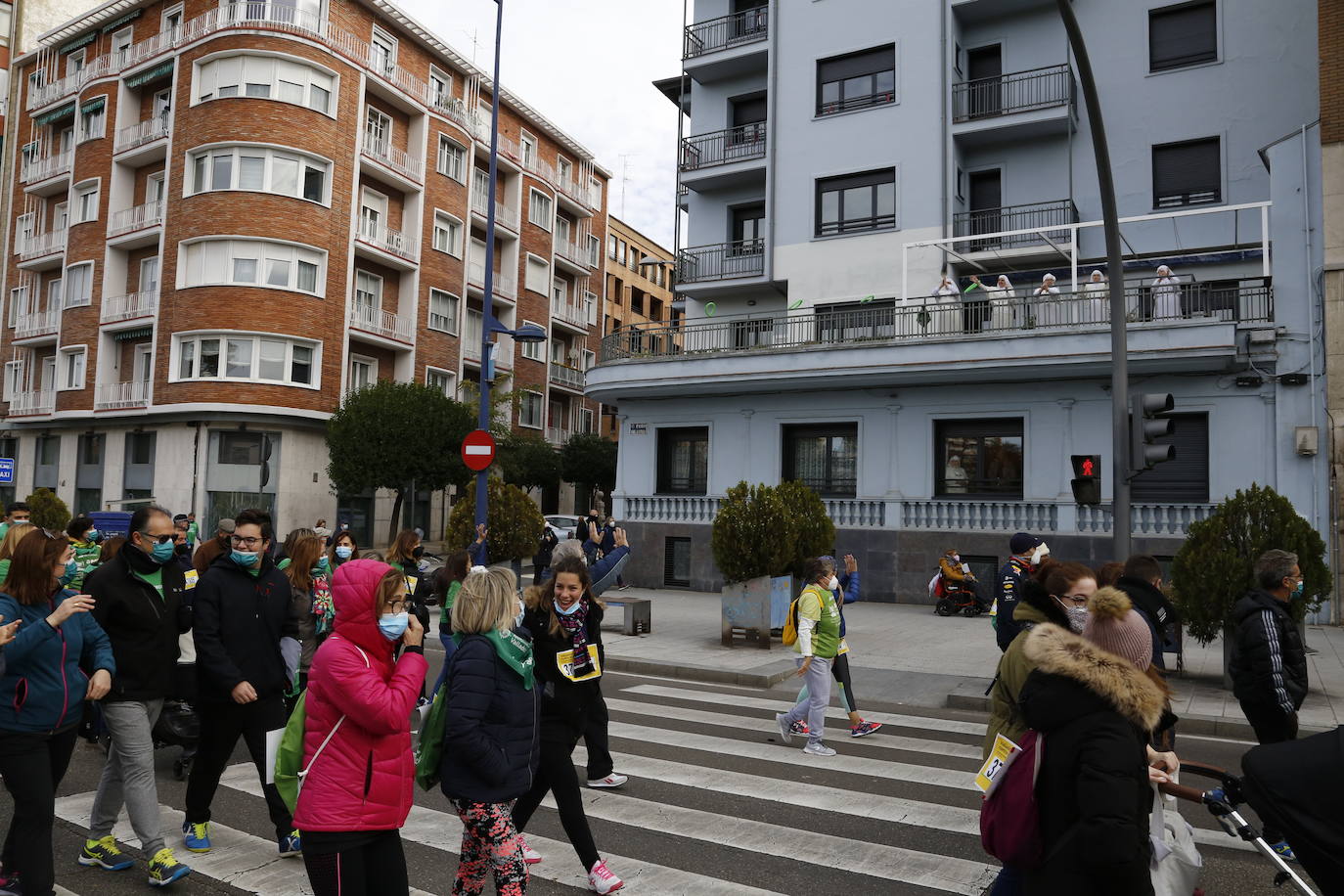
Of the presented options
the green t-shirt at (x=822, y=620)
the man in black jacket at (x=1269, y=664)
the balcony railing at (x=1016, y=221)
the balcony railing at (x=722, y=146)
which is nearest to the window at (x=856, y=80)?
the balcony railing at (x=722, y=146)

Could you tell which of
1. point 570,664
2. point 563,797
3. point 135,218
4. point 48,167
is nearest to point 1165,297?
point 570,664

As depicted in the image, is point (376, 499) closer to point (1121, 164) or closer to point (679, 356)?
point (679, 356)

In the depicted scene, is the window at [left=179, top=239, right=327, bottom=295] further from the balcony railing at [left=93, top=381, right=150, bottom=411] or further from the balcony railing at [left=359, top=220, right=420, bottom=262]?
the balcony railing at [left=93, top=381, right=150, bottom=411]

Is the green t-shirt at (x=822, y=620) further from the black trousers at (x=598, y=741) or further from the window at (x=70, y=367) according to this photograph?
the window at (x=70, y=367)

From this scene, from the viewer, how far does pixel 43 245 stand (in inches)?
1607

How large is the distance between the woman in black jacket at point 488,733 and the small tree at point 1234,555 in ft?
30.7

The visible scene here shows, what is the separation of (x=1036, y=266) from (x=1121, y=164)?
9.99 ft

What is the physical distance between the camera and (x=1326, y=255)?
17.2 meters

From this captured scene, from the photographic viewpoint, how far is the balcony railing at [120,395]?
115 feet

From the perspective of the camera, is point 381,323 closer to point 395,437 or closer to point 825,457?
point 395,437

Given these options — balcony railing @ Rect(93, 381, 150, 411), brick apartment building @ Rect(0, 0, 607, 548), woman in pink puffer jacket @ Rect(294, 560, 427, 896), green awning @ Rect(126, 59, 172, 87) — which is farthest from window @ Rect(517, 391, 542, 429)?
woman in pink puffer jacket @ Rect(294, 560, 427, 896)

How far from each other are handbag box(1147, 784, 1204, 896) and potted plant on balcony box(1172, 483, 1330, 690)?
8039mm

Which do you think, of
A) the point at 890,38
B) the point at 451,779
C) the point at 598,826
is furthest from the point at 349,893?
the point at 890,38

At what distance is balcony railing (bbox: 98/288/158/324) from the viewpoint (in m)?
35.2
